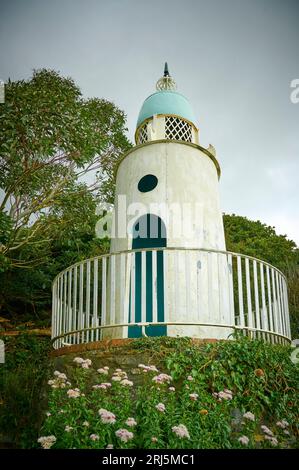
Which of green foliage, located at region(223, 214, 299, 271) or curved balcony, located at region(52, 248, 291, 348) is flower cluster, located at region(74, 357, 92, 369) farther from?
green foliage, located at region(223, 214, 299, 271)

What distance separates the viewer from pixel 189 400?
4.04 metres

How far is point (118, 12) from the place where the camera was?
10.2m

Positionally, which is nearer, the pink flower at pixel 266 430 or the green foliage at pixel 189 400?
the green foliage at pixel 189 400

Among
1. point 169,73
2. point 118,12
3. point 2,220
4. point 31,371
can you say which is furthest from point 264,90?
point 31,371

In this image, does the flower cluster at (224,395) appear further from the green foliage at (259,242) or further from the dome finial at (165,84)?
the green foliage at (259,242)

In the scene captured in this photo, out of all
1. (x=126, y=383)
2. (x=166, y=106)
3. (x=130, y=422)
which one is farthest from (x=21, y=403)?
(x=166, y=106)

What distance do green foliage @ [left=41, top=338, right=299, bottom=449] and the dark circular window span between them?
345 cm

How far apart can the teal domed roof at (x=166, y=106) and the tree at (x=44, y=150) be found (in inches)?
62.9

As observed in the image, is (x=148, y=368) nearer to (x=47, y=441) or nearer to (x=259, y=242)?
(x=47, y=441)

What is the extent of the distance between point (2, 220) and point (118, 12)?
6406 mm

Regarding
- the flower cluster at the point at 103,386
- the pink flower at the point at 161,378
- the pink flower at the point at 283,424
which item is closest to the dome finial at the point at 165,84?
the pink flower at the point at 161,378

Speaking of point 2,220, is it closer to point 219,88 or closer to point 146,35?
point 146,35

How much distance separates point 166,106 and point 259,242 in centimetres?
1190

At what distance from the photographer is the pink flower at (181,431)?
3.31m
